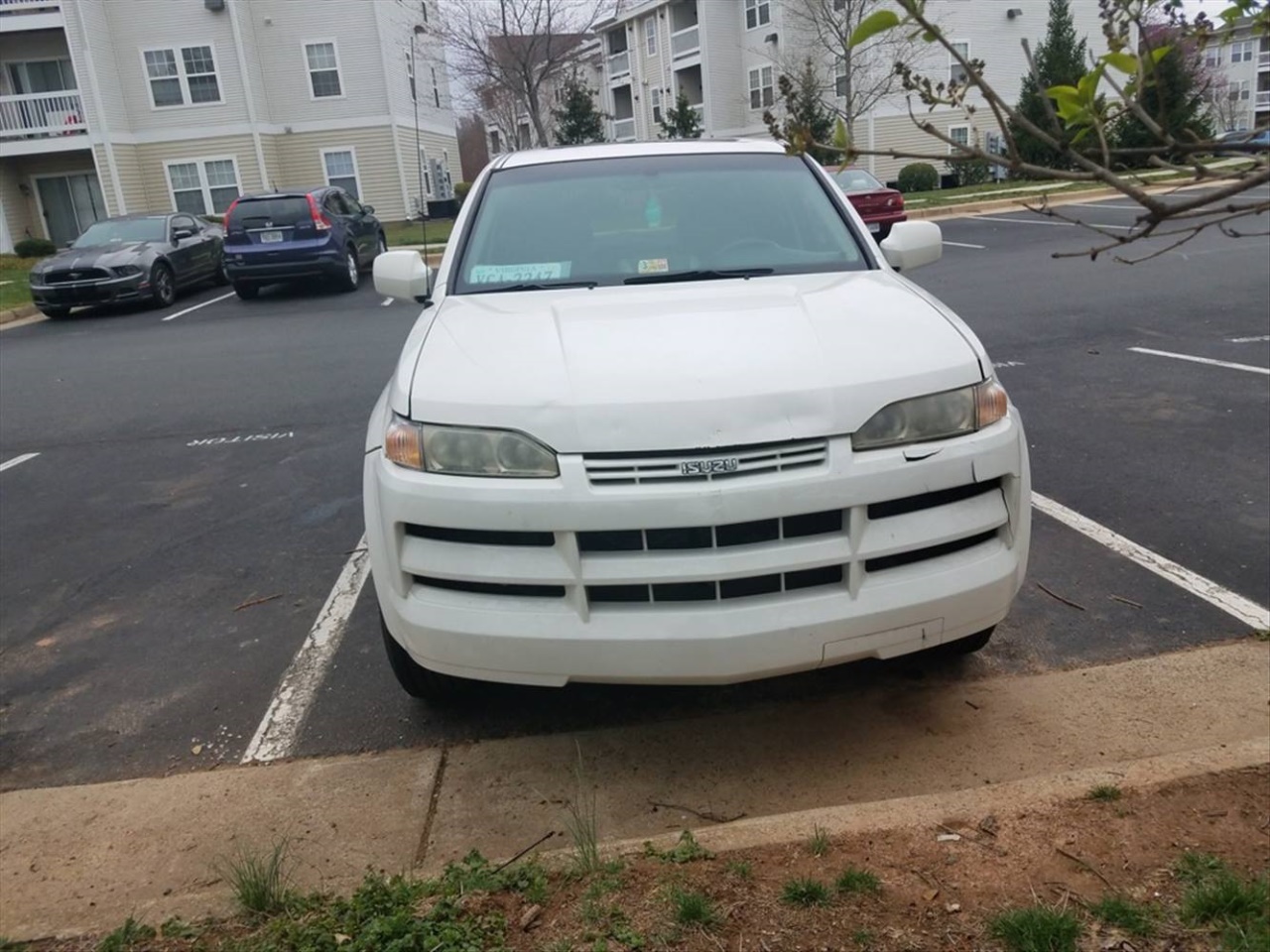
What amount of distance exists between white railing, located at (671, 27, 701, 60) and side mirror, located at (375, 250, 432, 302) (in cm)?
4248

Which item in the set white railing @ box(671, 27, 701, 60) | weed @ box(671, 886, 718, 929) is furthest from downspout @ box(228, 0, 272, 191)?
weed @ box(671, 886, 718, 929)

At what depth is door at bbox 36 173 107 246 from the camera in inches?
1191

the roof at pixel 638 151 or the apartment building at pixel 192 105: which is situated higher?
the apartment building at pixel 192 105

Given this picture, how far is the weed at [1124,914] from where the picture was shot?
7.26ft

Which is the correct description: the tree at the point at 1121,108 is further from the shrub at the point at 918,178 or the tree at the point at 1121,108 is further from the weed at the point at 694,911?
the shrub at the point at 918,178

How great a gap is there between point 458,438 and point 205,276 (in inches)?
694

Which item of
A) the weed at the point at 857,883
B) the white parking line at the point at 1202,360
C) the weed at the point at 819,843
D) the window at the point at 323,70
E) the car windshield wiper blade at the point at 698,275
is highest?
the window at the point at 323,70

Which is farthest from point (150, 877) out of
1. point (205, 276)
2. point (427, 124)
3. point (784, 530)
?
point (427, 124)

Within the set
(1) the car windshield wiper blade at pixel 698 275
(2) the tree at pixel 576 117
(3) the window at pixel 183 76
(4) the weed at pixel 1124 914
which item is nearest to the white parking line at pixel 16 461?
(1) the car windshield wiper blade at pixel 698 275

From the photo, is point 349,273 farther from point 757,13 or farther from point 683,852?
point 757,13

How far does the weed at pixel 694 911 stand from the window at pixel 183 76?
31109mm

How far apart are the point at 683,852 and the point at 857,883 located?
0.43 meters

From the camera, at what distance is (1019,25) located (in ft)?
124

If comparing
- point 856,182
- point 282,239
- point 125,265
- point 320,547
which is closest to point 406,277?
point 320,547
